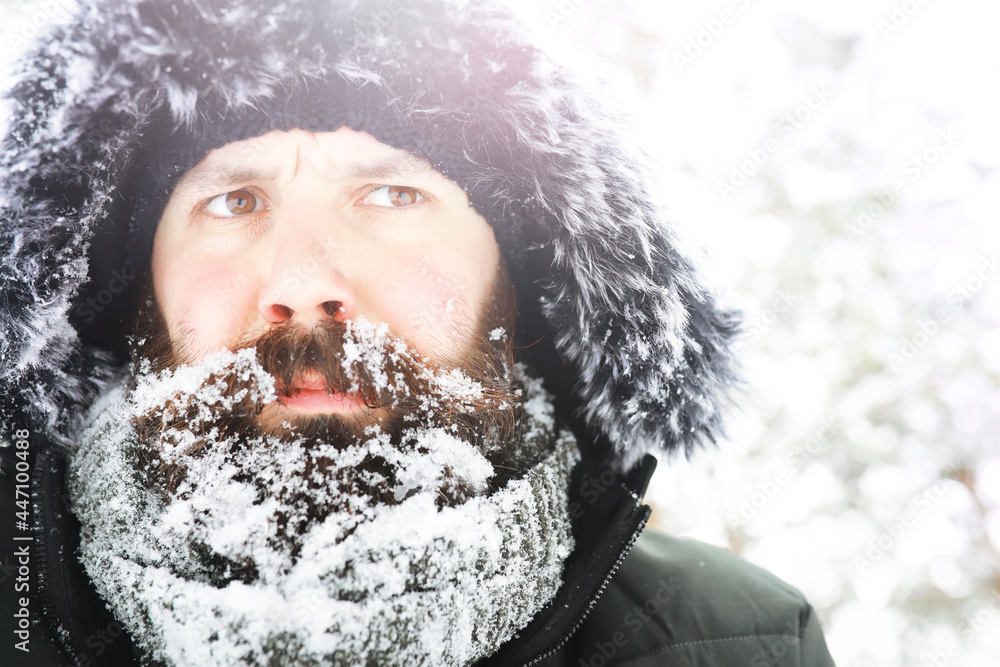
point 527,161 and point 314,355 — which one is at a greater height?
point 527,161

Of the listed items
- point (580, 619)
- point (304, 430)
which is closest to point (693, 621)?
point (580, 619)

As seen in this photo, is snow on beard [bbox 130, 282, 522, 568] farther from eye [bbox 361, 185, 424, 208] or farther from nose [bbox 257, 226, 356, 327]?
eye [bbox 361, 185, 424, 208]

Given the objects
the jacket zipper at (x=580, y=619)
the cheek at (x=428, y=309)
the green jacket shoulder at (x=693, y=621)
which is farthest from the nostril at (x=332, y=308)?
the green jacket shoulder at (x=693, y=621)

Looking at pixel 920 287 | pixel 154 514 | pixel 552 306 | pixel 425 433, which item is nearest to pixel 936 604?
pixel 920 287

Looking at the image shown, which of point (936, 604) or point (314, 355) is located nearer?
point (314, 355)

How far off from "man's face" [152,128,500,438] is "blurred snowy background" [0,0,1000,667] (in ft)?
12.1

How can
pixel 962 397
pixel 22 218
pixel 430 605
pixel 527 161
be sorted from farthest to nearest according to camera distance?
pixel 962 397 → pixel 527 161 → pixel 22 218 → pixel 430 605

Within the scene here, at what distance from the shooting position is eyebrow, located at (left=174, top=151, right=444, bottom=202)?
1.41 metres

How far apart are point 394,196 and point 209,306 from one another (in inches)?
19.7

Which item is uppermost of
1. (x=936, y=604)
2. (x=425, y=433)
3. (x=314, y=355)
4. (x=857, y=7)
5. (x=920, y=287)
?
(x=857, y=7)

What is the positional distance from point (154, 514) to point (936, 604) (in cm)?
591

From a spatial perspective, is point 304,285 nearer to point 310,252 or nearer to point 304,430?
point 310,252

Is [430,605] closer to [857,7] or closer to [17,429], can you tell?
[17,429]

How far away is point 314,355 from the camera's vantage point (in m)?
1.26
